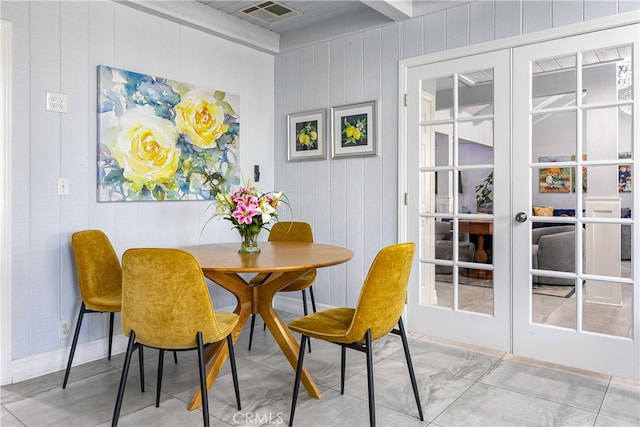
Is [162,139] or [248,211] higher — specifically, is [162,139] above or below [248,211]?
above

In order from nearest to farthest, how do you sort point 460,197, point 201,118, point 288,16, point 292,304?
point 460,197
point 201,118
point 288,16
point 292,304

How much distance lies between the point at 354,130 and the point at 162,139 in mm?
1548

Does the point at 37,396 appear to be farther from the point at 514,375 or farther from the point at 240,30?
the point at 240,30

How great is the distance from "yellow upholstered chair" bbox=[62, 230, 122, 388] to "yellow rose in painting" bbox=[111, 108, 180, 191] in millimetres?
546

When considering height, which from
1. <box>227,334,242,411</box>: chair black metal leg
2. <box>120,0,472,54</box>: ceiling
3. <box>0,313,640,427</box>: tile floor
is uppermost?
<box>120,0,472,54</box>: ceiling

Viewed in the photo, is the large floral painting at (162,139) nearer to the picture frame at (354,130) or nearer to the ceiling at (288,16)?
the ceiling at (288,16)

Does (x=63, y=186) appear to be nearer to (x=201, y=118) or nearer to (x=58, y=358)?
(x=58, y=358)

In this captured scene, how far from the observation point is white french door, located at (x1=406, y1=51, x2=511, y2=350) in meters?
3.09

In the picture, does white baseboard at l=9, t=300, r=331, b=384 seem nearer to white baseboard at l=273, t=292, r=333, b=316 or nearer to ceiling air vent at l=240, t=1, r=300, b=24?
white baseboard at l=273, t=292, r=333, b=316

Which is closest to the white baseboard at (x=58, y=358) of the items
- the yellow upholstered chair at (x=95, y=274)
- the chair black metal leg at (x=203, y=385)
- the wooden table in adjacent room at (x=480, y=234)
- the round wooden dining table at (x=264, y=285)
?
the yellow upholstered chair at (x=95, y=274)

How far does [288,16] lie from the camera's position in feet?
12.4

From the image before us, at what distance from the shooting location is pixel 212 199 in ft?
12.3

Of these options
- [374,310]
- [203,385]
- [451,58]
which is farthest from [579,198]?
[203,385]

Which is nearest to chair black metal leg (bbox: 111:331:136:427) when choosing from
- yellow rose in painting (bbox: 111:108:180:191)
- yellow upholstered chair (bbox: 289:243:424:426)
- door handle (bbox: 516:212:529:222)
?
yellow upholstered chair (bbox: 289:243:424:426)
